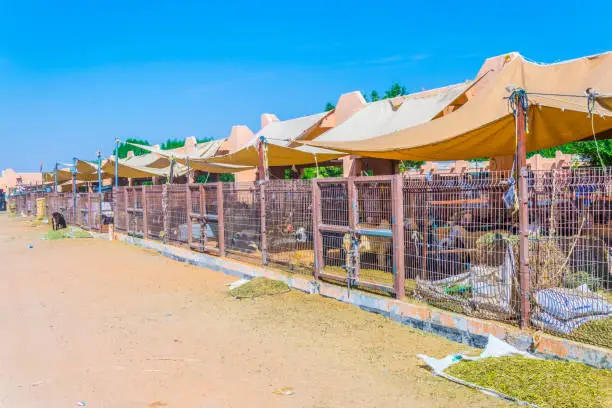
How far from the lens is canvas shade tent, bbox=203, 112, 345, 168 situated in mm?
12617

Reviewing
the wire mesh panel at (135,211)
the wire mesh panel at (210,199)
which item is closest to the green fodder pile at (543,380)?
the wire mesh panel at (210,199)

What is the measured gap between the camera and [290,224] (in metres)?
8.86

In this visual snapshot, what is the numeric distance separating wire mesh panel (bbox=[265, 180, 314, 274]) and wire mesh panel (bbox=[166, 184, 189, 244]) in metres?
3.92

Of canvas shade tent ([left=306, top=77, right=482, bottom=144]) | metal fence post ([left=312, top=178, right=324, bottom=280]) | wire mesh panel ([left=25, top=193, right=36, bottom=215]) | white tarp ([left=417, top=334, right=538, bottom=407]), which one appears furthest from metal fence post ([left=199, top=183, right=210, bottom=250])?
wire mesh panel ([left=25, top=193, right=36, bottom=215])

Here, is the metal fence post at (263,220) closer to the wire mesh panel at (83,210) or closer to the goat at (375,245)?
the goat at (375,245)

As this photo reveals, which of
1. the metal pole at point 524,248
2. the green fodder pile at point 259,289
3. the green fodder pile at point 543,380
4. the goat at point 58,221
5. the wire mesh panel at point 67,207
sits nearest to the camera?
the green fodder pile at point 543,380

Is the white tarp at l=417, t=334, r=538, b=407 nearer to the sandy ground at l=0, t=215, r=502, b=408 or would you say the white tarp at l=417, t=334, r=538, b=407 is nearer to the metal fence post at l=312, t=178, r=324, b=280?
the sandy ground at l=0, t=215, r=502, b=408

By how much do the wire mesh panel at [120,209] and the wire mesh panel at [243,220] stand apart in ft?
23.0

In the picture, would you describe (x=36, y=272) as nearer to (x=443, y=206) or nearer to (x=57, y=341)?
(x=57, y=341)

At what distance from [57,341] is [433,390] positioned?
13.9 ft

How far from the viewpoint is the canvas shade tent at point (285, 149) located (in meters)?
12.6

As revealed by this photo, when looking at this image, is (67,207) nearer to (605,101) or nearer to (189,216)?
(189,216)

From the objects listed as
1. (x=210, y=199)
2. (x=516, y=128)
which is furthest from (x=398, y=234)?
(x=210, y=199)

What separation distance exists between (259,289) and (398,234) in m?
2.79
